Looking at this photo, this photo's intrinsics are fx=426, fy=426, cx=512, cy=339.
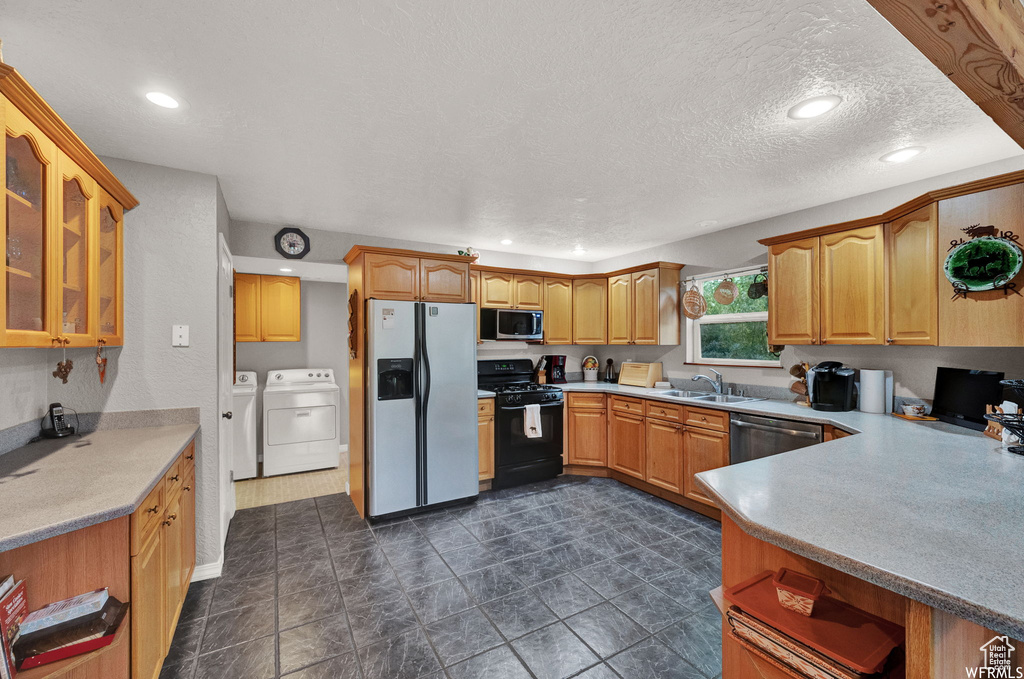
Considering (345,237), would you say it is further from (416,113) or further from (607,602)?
(607,602)

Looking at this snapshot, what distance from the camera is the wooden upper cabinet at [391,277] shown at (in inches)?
130

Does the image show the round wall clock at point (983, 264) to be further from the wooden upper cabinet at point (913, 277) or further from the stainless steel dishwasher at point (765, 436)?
the stainless steel dishwasher at point (765, 436)

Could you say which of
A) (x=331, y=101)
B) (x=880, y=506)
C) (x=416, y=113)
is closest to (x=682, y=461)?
(x=880, y=506)

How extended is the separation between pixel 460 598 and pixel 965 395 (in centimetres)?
303

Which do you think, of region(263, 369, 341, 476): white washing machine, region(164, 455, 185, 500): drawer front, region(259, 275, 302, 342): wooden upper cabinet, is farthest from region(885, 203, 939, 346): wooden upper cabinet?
region(259, 275, 302, 342): wooden upper cabinet

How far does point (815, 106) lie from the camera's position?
1.89m

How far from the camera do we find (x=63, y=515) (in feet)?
3.93

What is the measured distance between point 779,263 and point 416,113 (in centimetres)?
279

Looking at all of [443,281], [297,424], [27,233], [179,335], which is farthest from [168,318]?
[297,424]

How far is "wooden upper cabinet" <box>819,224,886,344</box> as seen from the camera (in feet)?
8.88

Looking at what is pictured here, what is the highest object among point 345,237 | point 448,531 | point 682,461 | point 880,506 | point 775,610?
point 345,237

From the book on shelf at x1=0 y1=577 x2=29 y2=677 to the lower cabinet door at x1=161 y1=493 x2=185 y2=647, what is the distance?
52 cm

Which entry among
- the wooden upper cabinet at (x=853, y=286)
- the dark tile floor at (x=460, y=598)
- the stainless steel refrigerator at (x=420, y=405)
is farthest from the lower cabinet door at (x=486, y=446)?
the wooden upper cabinet at (x=853, y=286)

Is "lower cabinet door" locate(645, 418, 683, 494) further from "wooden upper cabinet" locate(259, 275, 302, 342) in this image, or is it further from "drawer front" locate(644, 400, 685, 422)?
"wooden upper cabinet" locate(259, 275, 302, 342)
